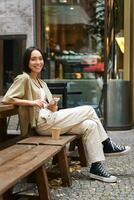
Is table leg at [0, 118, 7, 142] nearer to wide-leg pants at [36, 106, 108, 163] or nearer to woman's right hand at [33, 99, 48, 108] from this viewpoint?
wide-leg pants at [36, 106, 108, 163]

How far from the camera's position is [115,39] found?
9195 mm

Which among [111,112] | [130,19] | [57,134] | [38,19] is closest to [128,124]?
[111,112]

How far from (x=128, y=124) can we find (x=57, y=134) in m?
4.48

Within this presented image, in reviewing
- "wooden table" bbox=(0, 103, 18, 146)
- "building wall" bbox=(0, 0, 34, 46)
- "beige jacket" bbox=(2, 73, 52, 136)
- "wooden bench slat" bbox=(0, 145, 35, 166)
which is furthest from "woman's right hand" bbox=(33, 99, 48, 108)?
"building wall" bbox=(0, 0, 34, 46)

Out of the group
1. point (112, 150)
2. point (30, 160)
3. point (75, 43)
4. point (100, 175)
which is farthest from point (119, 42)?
point (30, 160)

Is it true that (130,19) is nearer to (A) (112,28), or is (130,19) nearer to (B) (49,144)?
(A) (112,28)

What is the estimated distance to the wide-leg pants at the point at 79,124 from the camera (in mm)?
5230

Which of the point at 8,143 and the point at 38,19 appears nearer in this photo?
the point at 8,143

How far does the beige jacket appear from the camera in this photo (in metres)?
5.15

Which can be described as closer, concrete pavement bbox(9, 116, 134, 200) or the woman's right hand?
concrete pavement bbox(9, 116, 134, 200)

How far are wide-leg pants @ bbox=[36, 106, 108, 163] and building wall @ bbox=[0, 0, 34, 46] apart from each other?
475 cm

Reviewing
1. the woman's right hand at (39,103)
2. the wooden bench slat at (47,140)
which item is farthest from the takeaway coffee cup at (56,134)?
the woman's right hand at (39,103)

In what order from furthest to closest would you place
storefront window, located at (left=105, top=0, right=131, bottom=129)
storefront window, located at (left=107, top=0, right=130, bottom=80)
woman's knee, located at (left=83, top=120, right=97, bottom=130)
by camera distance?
storefront window, located at (left=105, top=0, right=131, bottom=129), storefront window, located at (left=107, top=0, right=130, bottom=80), woman's knee, located at (left=83, top=120, right=97, bottom=130)

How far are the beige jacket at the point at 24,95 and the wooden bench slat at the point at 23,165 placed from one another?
627 millimetres
